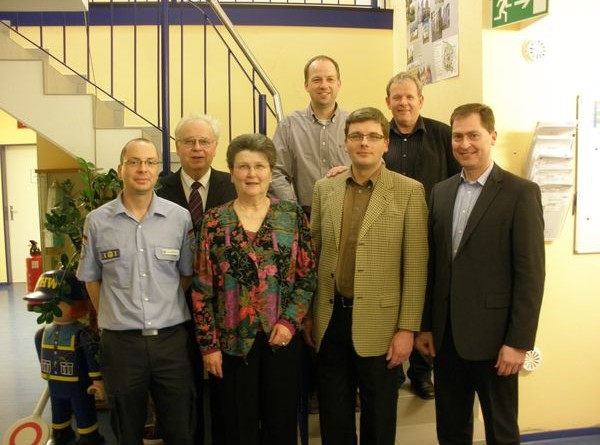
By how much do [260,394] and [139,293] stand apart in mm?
588

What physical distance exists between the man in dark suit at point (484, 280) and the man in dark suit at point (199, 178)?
0.94 m

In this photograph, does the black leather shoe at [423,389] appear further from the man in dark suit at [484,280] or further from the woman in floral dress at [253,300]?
the woman in floral dress at [253,300]

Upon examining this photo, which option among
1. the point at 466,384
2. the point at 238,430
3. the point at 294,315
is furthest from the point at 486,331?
the point at 238,430

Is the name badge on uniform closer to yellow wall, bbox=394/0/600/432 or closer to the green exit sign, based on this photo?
yellow wall, bbox=394/0/600/432

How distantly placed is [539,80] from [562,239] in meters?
0.88

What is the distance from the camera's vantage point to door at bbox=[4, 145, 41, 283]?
817cm

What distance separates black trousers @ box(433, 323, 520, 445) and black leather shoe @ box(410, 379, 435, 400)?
23.4 inches

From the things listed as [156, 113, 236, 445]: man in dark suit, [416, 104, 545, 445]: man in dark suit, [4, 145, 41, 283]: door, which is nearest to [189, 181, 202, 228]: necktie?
[156, 113, 236, 445]: man in dark suit

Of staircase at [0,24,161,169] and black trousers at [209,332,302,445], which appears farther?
staircase at [0,24,161,169]

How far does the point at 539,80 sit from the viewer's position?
2.81 meters

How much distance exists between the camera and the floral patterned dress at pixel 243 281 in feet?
6.16

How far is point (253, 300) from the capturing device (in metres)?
1.89

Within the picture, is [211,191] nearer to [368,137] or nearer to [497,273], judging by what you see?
[368,137]

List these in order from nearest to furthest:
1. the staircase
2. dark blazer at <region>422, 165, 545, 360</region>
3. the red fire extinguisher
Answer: dark blazer at <region>422, 165, 545, 360</region> < the staircase < the red fire extinguisher
